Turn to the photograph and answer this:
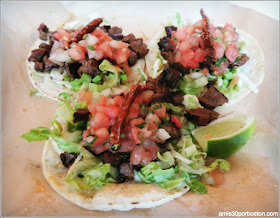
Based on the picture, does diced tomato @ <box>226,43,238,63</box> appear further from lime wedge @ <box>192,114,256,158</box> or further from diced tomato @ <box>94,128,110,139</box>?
diced tomato @ <box>94,128,110,139</box>

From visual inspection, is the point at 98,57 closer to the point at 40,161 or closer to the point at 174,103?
the point at 174,103

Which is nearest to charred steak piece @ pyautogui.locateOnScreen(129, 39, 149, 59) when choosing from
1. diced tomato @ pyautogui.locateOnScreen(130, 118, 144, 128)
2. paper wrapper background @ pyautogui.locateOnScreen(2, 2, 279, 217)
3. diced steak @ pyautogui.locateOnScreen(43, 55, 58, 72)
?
paper wrapper background @ pyautogui.locateOnScreen(2, 2, 279, 217)

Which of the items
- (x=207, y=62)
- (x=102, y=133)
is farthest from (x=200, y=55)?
(x=102, y=133)

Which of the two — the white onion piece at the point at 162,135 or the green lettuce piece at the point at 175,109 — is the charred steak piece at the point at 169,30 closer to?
the green lettuce piece at the point at 175,109

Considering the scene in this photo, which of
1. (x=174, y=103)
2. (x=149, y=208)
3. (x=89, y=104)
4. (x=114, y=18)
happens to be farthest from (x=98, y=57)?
(x=149, y=208)

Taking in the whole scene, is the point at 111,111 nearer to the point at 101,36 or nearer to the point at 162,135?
the point at 162,135

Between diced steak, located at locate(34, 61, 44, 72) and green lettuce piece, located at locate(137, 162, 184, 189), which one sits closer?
green lettuce piece, located at locate(137, 162, 184, 189)

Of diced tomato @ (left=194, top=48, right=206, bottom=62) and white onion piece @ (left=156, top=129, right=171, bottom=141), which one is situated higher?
diced tomato @ (left=194, top=48, right=206, bottom=62)
